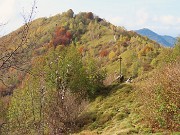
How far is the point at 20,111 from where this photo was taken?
175ft

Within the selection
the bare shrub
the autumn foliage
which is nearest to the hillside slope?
the autumn foliage

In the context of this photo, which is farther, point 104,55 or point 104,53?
point 104,53

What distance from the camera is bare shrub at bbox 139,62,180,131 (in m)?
24.6

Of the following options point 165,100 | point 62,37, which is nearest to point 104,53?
point 62,37

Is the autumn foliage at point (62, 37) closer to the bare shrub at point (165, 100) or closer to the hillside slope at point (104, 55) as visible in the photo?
the hillside slope at point (104, 55)

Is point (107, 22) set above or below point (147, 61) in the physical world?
above

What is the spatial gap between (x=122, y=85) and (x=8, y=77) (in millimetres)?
49826

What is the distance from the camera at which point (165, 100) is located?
25.9m

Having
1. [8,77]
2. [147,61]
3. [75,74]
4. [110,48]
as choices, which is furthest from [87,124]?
[110,48]

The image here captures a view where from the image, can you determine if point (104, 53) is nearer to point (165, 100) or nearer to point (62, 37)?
point (62, 37)

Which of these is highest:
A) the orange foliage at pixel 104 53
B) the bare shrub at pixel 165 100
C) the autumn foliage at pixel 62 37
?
the autumn foliage at pixel 62 37

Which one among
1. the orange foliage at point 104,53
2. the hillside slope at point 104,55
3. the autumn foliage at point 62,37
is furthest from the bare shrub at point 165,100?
the autumn foliage at point 62,37

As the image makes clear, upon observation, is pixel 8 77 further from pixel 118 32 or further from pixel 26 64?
pixel 118 32

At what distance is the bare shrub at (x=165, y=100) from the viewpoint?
2462 centimetres
